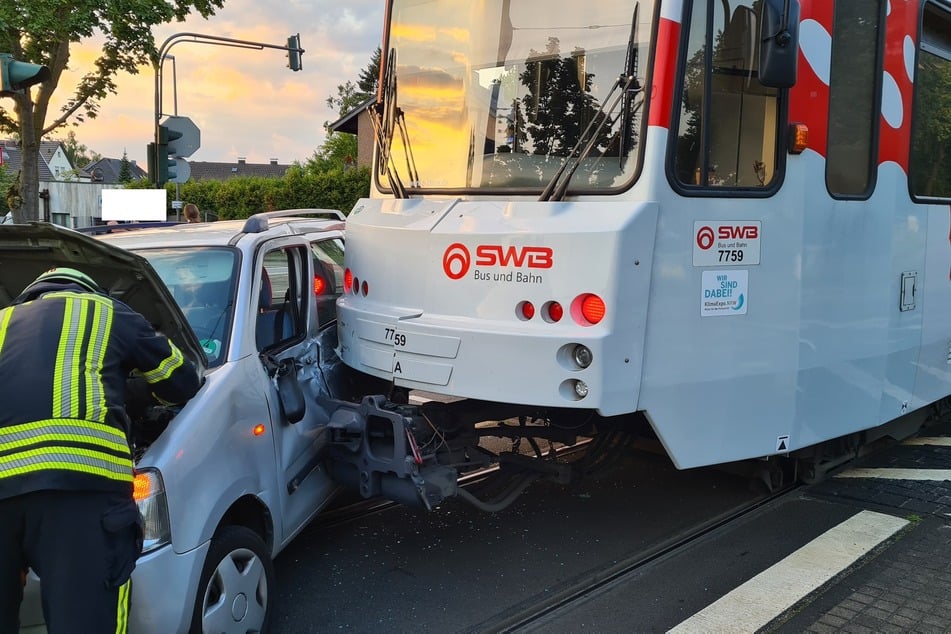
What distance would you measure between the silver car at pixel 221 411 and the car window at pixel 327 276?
113mm

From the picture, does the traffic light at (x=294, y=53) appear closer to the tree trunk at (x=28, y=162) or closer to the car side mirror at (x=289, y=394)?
the tree trunk at (x=28, y=162)

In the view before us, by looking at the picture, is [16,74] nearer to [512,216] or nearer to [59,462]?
[512,216]

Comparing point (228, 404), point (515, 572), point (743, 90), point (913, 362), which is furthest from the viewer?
point (913, 362)

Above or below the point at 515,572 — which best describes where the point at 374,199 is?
above

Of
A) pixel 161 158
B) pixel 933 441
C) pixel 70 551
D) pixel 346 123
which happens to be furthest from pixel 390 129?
pixel 346 123

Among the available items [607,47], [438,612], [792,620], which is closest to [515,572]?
[438,612]

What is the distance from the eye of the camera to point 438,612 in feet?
12.9

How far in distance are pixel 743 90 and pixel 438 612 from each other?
123 inches

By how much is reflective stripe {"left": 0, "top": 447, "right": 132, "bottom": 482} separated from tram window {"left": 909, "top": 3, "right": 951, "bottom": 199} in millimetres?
5192

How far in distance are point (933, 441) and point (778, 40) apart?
4.77 meters

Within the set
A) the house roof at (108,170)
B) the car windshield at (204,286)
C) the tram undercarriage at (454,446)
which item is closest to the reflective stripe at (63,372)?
the car windshield at (204,286)

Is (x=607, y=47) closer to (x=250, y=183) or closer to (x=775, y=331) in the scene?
(x=775, y=331)

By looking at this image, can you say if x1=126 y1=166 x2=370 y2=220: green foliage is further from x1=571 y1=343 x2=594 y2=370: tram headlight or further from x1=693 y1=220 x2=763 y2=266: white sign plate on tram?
x1=571 y1=343 x2=594 y2=370: tram headlight

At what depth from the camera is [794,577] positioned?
14.0 ft
